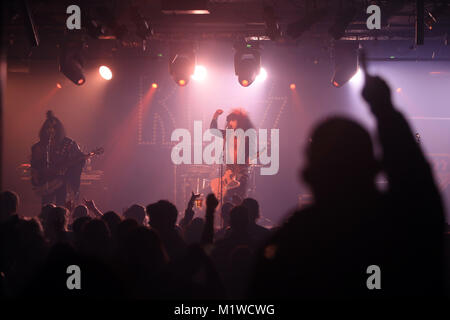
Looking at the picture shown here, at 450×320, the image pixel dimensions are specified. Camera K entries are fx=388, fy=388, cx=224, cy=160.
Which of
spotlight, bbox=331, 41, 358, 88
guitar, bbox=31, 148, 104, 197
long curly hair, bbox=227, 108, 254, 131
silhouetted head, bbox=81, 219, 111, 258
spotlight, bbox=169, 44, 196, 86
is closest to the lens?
silhouetted head, bbox=81, 219, 111, 258

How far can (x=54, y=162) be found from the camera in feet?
25.3

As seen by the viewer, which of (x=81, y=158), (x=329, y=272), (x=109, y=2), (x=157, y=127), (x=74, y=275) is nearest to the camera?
(x=329, y=272)

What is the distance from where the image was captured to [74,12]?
6.35 metres

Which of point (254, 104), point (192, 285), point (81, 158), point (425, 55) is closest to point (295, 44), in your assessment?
point (254, 104)

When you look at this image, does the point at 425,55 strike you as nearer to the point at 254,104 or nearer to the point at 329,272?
the point at 254,104

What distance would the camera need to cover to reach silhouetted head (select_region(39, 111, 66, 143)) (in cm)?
789

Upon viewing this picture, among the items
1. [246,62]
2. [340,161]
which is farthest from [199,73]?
[340,161]

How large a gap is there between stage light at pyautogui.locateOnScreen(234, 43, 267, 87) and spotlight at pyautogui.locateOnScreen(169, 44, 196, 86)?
0.88m

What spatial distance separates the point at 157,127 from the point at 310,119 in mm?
4032

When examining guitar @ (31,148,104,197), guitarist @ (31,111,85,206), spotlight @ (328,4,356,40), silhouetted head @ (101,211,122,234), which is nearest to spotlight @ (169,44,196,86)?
guitar @ (31,148,104,197)

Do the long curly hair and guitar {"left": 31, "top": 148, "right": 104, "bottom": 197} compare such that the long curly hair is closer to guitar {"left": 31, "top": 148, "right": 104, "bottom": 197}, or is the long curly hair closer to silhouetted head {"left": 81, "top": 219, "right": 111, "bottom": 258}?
guitar {"left": 31, "top": 148, "right": 104, "bottom": 197}

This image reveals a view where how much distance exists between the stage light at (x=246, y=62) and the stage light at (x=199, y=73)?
2.42 meters

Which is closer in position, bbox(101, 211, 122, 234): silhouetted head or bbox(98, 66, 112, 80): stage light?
bbox(101, 211, 122, 234): silhouetted head

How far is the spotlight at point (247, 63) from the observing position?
7559mm
